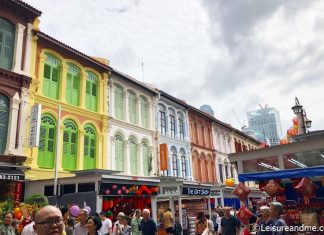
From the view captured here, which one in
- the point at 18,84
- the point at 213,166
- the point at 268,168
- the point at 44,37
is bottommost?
the point at 268,168

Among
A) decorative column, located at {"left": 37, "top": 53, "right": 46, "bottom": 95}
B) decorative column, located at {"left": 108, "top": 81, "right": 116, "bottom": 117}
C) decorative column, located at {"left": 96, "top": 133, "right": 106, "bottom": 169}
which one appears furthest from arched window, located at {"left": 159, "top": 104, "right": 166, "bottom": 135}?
decorative column, located at {"left": 37, "top": 53, "right": 46, "bottom": 95}

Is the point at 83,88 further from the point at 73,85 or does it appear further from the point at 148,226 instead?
the point at 148,226

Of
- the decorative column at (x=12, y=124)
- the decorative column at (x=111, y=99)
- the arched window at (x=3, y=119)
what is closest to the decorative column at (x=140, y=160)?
the decorative column at (x=111, y=99)

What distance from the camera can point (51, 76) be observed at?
17562 millimetres

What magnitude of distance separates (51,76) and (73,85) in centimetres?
169

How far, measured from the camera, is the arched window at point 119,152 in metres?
20.5

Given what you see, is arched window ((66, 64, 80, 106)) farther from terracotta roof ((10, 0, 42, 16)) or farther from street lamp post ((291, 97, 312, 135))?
street lamp post ((291, 97, 312, 135))

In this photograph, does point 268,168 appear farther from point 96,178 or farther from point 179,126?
point 179,126

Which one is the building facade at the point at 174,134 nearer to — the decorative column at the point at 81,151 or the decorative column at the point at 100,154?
the decorative column at the point at 100,154

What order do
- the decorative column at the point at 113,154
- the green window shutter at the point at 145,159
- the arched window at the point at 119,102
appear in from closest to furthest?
1. the decorative column at the point at 113,154
2. the arched window at the point at 119,102
3. the green window shutter at the point at 145,159

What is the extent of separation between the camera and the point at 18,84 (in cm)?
1545

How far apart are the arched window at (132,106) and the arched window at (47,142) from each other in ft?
21.9

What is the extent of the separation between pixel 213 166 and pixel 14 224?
989 inches

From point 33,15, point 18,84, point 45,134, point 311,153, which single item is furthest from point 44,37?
point 311,153
